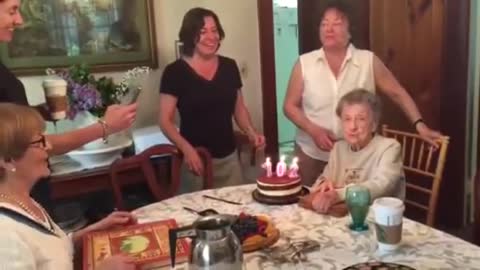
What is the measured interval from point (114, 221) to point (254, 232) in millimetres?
429

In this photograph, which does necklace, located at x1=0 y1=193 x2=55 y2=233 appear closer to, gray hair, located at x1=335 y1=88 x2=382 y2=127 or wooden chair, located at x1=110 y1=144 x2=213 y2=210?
wooden chair, located at x1=110 y1=144 x2=213 y2=210

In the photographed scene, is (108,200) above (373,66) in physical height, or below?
below

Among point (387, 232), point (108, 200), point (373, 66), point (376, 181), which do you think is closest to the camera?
point (387, 232)

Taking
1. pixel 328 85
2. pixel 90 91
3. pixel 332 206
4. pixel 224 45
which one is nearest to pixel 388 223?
pixel 332 206

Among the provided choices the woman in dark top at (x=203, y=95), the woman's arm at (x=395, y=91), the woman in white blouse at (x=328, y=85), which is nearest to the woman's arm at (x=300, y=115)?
the woman in white blouse at (x=328, y=85)

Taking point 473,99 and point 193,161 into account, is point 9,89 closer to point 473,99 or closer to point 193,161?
point 193,161

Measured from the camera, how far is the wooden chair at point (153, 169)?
7.25 ft

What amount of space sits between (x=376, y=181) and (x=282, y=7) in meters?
3.53

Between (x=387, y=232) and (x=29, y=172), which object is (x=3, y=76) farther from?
(x=387, y=232)

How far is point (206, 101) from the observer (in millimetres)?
2539

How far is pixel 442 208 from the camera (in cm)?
335

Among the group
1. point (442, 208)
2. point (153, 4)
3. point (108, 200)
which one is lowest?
point (442, 208)

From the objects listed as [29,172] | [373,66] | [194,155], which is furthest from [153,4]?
[29,172]

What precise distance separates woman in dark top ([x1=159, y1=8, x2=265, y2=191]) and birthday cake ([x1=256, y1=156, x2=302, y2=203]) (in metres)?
0.55
